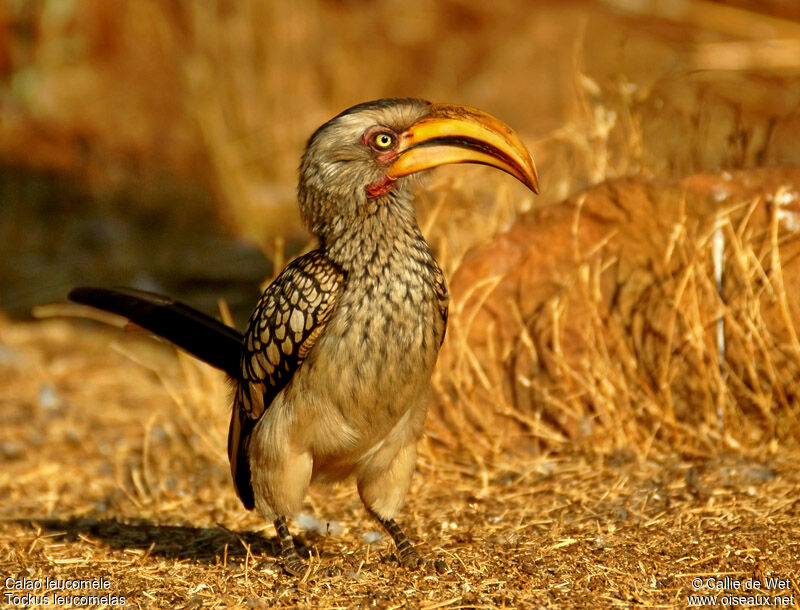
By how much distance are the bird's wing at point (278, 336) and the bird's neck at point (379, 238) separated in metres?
0.06

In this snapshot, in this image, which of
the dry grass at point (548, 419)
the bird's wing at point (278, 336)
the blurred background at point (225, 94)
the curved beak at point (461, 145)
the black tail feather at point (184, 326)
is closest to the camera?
the curved beak at point (461, 145)

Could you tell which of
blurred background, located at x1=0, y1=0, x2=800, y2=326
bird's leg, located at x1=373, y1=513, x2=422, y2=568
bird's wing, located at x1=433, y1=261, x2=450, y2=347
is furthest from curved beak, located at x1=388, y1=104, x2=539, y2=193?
blurred background, located at x1=0, y1=0, x2=800, y2=326

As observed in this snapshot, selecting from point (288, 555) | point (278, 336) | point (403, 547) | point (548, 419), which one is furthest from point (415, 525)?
point (278, 336)

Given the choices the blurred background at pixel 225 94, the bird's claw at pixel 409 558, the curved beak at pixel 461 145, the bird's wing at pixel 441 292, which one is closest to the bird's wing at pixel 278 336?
the bird's wing at pixel 441 292

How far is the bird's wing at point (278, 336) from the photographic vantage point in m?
3.22

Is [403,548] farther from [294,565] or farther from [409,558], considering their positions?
[294,565]

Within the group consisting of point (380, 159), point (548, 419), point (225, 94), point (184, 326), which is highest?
point (225, 94)

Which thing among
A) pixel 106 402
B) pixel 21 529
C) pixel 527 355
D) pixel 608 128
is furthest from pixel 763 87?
pixel 21 529

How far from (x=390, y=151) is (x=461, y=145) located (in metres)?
0.22

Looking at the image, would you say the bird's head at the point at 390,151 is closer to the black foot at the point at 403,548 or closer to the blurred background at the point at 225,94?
the black foot at the point at 403,548

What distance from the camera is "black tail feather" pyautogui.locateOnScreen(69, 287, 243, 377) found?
154 inches

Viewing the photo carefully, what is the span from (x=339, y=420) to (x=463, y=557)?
66 cm

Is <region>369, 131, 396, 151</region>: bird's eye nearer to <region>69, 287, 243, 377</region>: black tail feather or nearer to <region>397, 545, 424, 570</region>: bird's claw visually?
<region>69, 287, 243, 377</region>: black tail feather

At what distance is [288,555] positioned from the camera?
11.2ft
